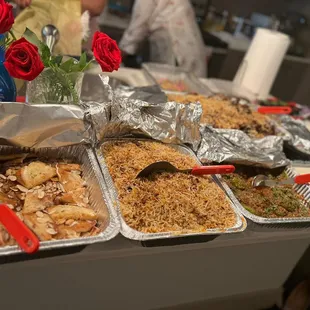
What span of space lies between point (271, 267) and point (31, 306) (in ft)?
2.85

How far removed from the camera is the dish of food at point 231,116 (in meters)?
1.54


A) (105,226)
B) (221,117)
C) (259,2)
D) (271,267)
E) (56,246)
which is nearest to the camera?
(56,246)

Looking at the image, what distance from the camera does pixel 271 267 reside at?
1.40 m

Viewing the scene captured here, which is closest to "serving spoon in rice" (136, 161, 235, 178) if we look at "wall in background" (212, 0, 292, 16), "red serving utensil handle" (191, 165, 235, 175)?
"red serving utensil handle" (191, 165, 235, 175)

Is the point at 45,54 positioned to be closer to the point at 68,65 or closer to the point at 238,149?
the point at 68,65

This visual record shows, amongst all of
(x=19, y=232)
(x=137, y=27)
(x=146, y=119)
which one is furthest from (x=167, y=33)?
(x=19, y=232)

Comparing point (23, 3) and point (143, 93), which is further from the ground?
point (23, 3)

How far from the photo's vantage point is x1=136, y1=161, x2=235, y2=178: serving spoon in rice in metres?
1.06

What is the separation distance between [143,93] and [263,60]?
37.1 inches

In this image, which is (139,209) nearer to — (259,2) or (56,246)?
(56,246)

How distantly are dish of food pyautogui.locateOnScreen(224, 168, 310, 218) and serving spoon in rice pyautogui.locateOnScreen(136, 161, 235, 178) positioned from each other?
87mm

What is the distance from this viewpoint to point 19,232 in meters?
0.76

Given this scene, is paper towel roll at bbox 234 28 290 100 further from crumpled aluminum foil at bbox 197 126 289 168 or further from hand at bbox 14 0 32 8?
hand at bbox 14 0 32 8

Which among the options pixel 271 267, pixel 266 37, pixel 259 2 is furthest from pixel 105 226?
pixel 259 2
